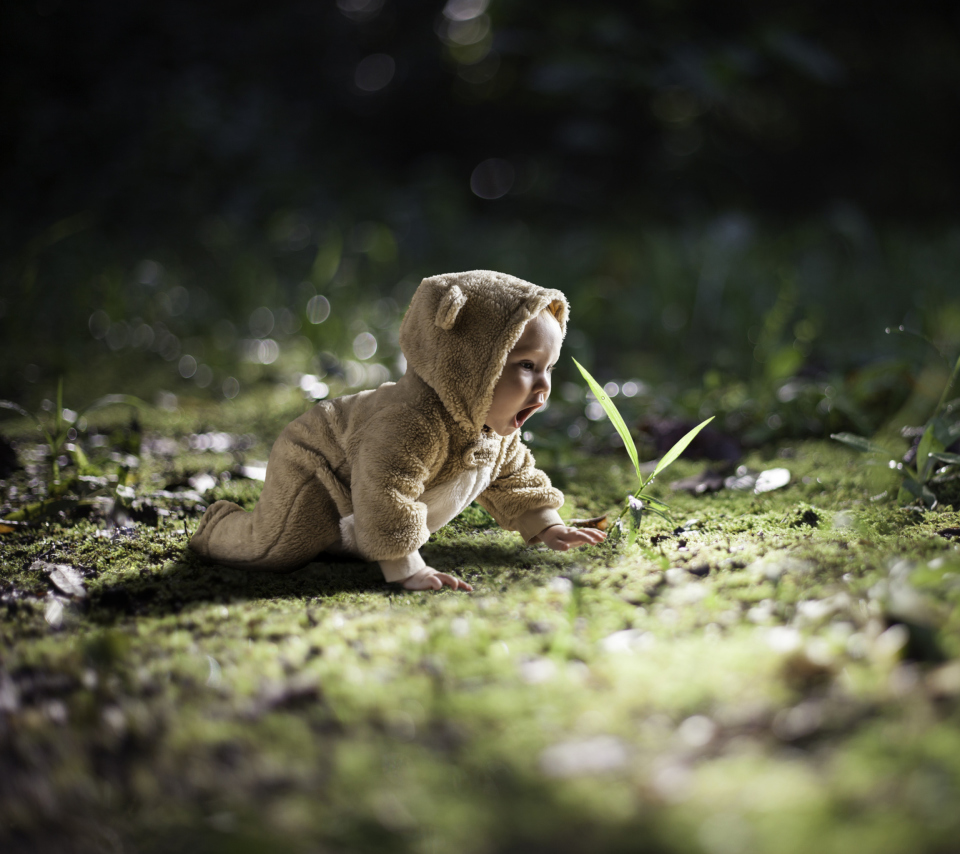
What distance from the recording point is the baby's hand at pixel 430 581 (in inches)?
58.8

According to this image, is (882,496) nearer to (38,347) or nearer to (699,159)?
(38,347)

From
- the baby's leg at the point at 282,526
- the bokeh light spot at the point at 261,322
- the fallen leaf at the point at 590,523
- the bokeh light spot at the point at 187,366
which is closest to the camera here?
the baby's leg at the point at 282,526

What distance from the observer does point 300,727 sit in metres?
0.99

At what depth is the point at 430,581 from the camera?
1.49m

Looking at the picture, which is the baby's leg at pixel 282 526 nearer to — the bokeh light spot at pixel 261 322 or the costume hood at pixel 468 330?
the costume hood at pixel 468 330

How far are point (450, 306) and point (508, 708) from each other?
0.76 metres

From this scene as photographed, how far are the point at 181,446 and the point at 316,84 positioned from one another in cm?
583

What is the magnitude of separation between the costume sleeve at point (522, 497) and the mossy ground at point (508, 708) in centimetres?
18

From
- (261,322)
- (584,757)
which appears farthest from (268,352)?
(584,757)

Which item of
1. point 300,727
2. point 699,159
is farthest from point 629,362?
point 699,159

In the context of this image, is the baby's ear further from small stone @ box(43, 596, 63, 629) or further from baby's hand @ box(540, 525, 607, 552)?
small stone @ box(43, 596, 63, 629)

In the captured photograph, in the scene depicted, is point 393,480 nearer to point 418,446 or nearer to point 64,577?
point 418,446

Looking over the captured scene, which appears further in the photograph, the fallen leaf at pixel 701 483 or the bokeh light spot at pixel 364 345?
the bokeh light spot at pixel 364 345

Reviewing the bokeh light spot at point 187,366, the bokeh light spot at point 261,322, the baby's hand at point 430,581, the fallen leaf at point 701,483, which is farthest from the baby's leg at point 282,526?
the bokeh light spot at point 261,322
